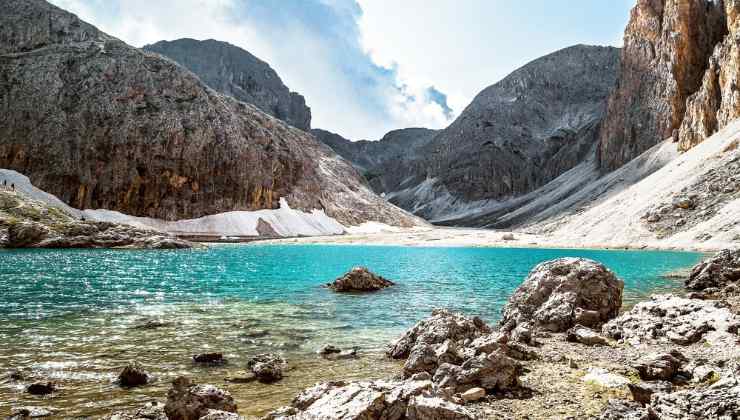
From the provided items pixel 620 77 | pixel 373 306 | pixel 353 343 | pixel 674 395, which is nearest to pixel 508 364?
pixel 674 395

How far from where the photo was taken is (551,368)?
11867 millimetres

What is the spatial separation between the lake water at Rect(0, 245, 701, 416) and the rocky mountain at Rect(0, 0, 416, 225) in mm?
87873

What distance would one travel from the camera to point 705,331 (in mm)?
13938

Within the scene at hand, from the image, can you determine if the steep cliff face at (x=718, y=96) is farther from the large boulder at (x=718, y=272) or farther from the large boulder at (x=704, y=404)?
→ the large boulder at (x=704, y=404)

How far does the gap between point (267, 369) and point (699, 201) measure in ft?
286

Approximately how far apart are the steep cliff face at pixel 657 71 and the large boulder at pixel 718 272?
10795 centimetres

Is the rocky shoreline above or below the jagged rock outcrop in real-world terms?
below

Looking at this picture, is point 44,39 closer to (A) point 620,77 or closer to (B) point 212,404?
(B) point 212,404

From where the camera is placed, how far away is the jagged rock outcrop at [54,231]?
209ft

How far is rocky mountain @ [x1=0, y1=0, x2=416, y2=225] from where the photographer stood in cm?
11556

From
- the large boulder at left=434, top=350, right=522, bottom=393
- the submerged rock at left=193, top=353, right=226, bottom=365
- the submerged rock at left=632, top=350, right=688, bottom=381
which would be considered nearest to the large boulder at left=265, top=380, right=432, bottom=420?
the large boulder at left=434, top=350, right=522, bottom=393

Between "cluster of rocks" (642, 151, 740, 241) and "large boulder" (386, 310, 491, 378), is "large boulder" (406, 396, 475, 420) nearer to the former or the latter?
"large boulder" (386, 310, 491, 378)

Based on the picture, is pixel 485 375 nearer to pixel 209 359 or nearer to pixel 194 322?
pixel 209 359

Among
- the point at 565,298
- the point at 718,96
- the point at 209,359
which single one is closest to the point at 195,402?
the point at 209,359
